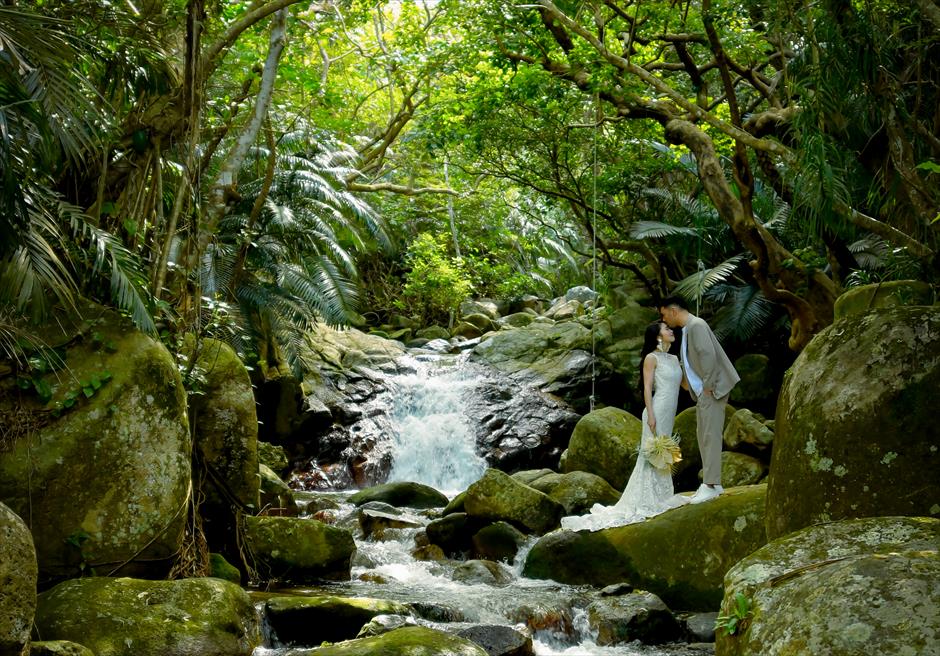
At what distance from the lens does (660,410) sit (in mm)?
9281

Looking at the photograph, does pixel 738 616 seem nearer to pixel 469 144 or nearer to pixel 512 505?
pixel 512 505

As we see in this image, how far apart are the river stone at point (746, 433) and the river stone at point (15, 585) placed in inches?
348

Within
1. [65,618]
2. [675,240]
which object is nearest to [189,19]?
[65,618]

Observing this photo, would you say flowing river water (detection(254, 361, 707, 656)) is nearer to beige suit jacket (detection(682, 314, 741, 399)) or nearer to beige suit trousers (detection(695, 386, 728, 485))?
beige suit trousers (detection(695, 386, 728, 485))

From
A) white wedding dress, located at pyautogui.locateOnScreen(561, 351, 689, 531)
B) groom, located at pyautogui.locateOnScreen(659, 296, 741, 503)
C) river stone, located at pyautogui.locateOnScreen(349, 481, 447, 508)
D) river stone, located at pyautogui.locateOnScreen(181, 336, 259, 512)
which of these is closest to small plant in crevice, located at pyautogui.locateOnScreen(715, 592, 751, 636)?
groom, located at pyautogui.locateOnScreen(659, 296, 741, 503)

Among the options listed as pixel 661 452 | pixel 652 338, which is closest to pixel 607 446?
pixel 661 452

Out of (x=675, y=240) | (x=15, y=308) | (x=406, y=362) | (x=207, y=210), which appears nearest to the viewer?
(x=15, y=308)

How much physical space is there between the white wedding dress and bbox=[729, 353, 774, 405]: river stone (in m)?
6.57

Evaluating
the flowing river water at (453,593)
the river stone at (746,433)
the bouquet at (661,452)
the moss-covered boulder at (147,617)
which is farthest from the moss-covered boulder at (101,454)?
the river stone at (746,433)

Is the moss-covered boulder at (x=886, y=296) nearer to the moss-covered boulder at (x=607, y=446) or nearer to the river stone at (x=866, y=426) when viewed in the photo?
the river stone at (x=866, y=426)

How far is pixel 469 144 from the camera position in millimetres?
14695

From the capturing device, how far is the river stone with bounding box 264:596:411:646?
7039 millimetres

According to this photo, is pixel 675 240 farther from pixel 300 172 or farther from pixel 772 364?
pixel 300 172

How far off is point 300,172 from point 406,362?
5727mm
